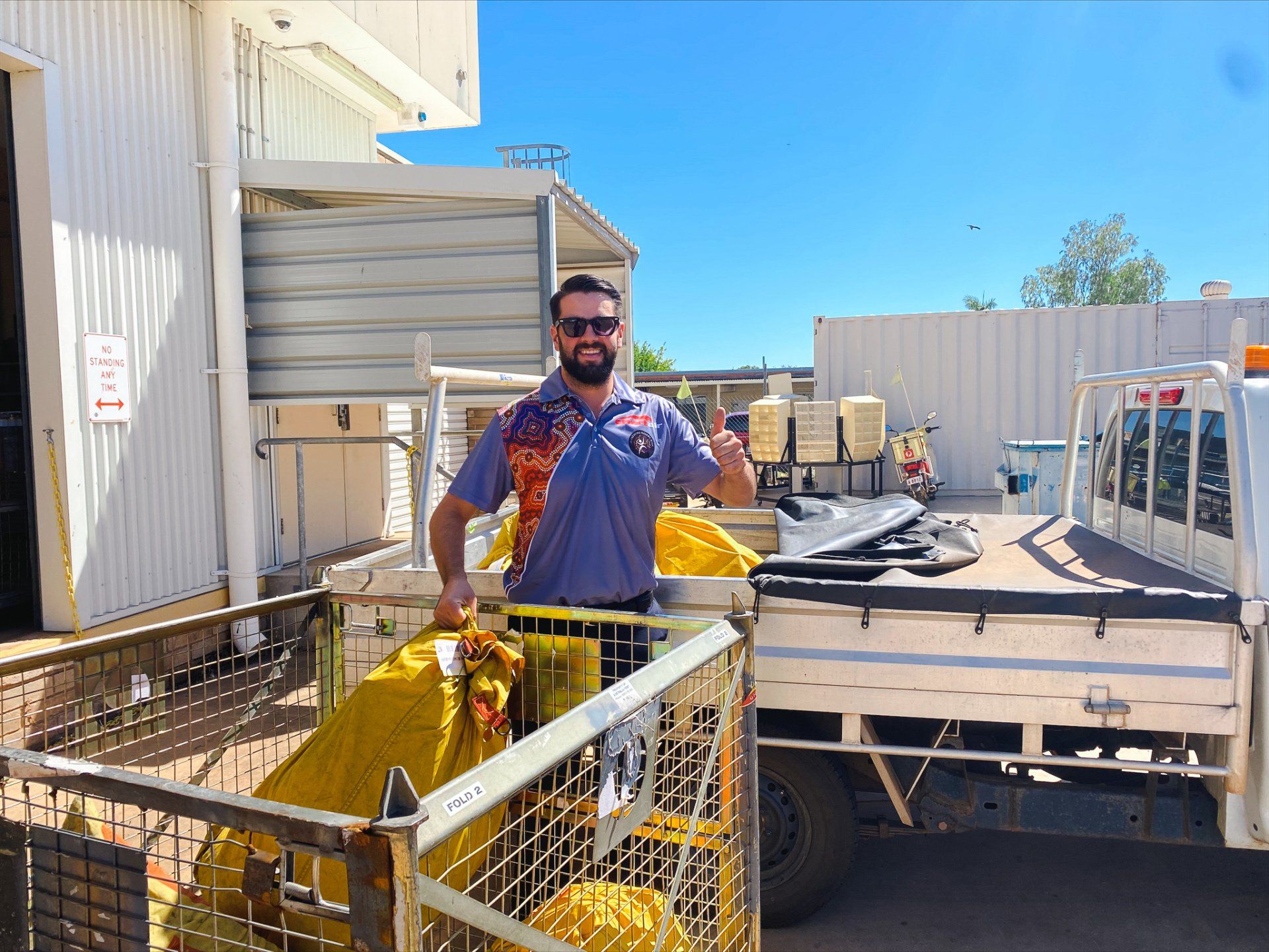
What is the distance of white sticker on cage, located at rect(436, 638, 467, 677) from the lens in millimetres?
2344

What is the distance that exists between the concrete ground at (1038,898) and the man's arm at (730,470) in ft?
5.89

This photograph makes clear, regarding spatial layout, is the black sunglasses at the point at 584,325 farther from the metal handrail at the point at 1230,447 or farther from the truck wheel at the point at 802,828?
the metal handrail at the point at 1230,447

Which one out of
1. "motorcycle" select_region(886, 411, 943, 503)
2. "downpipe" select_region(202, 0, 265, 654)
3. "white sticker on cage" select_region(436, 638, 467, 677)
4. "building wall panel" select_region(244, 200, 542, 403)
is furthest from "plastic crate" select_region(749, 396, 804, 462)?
"white sticker on cage" select_region(436, 638, 467, 677)

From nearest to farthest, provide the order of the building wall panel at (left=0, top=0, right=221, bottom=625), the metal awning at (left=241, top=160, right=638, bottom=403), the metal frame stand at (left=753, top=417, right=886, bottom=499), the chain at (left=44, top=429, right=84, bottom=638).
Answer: the chain at (left=44, top=429, right=84, bottom=638)
the building wall panel at (left=0, top=0, right=221, bottom=625)
the metal awning at (left=241, top=160, right=638, bottom=403)
the metal frame stand at (left=753, top=417, right=886, bottom=499)

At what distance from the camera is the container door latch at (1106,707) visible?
3.02m

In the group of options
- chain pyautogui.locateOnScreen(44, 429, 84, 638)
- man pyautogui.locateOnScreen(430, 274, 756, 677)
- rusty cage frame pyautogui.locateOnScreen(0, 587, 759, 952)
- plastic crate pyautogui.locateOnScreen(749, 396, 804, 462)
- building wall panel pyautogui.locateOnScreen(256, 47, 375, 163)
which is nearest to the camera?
rusty cage frame pyautogui.locateOnScreen(0, 587, 759, 952)

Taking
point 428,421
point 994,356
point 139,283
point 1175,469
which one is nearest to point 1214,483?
point 1175,469

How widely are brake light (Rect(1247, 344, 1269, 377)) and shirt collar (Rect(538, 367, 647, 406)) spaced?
2.35 metres

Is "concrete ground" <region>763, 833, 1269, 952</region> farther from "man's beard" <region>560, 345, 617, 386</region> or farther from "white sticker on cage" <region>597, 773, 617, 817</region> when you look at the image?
"man's beard" <region>560, 345, 617, 386</region>

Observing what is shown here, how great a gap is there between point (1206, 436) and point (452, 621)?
2927 millimetres

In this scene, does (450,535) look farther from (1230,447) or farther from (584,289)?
(1230,447)

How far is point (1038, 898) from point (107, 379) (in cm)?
624

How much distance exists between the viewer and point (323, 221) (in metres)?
7.14

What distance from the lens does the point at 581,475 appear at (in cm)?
290
